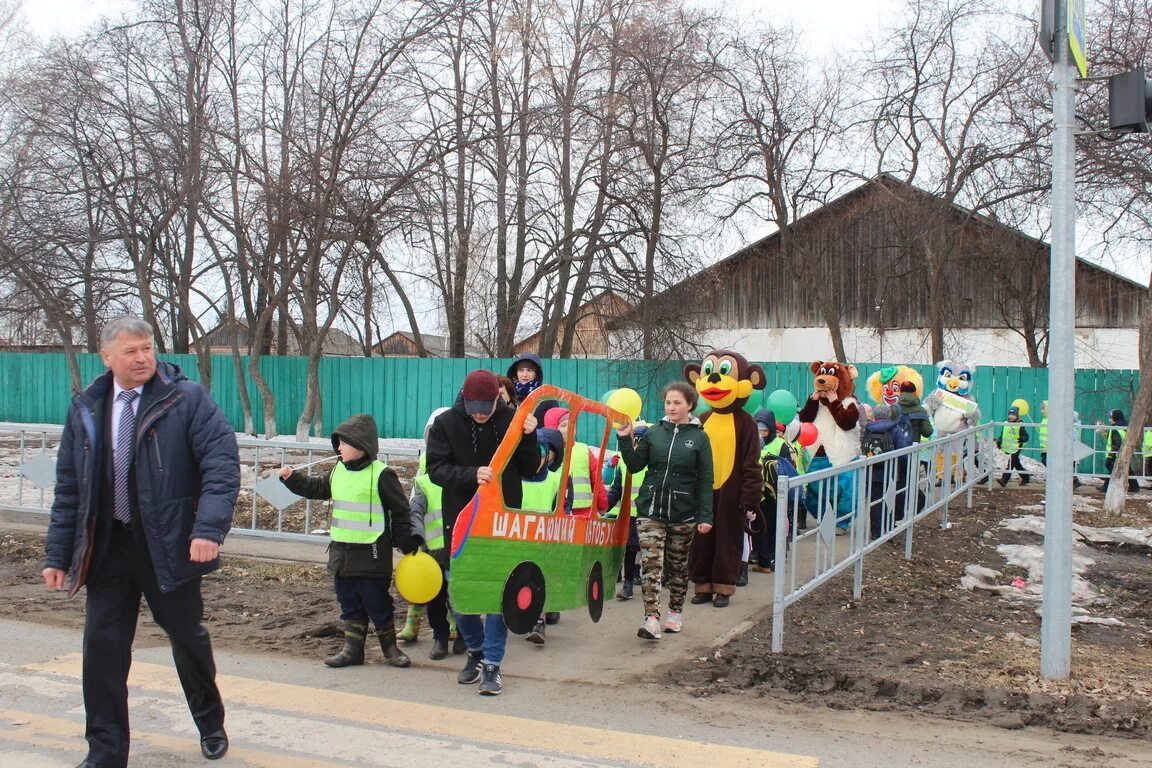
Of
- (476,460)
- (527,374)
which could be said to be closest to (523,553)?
(476,460)

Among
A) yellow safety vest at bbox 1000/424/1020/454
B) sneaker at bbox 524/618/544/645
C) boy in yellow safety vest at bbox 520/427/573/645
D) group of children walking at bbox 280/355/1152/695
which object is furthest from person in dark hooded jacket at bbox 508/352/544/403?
yellow safety vest at bbox 1000/424/1020/454

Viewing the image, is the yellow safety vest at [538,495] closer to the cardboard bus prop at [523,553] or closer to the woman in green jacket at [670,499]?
the cardboard bus prop at [523,553]

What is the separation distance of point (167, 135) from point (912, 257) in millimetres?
17183

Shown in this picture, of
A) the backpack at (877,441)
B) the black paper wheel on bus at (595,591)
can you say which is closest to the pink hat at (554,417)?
the black paper wheel on bus at (595,591)

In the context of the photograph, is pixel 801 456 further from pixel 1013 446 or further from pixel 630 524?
pixel 1013 446

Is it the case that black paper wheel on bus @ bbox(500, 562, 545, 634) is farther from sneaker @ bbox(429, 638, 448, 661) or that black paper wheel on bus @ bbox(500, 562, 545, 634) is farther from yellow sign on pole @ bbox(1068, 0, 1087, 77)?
yellow sign on pole @ bbox(1068, 0, 1087, 77)

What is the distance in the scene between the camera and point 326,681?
5.47 m

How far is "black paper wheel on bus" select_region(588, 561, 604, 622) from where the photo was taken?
19.9ft

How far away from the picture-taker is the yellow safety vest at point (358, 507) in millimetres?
5633

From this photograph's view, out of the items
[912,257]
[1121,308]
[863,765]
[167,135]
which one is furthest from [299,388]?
[863,765]

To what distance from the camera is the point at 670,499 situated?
251 inches

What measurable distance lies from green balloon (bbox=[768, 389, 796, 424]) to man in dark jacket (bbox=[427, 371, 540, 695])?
200 inches

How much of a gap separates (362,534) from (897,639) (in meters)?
3.39

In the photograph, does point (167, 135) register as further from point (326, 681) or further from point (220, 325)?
point (326, 681)
